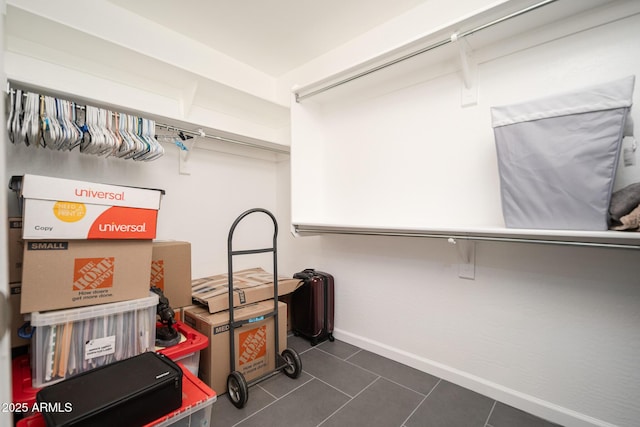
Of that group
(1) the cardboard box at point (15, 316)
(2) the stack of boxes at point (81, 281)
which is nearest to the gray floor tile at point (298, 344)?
(2) the stack of boxes at point (81, 281)

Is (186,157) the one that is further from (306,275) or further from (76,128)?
(306,275)

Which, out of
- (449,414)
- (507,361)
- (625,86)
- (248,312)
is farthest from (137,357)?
(625,86)

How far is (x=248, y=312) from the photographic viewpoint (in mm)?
1885

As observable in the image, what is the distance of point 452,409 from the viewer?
1.63 meters

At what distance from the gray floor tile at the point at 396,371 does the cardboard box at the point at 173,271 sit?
1299 millimetres

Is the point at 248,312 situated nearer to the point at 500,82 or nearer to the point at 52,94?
the point at 52,94

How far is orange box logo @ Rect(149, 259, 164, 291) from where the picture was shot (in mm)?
1832

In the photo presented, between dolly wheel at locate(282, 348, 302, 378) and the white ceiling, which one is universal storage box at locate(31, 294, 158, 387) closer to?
dolly wheel at locate(282, 348, 302, 378)

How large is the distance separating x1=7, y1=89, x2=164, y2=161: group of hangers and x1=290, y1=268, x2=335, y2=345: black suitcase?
151 cm

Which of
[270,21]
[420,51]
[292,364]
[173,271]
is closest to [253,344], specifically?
[292,364]

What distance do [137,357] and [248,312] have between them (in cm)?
68

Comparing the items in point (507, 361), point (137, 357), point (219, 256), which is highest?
point (219, 256)

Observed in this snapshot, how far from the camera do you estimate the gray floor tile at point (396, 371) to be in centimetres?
186

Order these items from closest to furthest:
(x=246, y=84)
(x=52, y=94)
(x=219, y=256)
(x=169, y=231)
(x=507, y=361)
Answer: (x=52, y=94) → (x=507, y=361) → (x=169, y=231) → (x=219, y=256) → (x=246, y=84)
